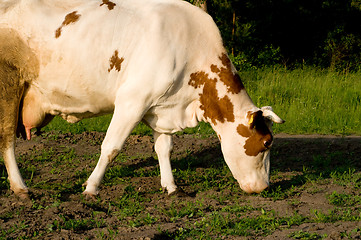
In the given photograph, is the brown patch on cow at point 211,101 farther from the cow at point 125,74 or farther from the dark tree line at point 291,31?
the dark tree line at point 291,31

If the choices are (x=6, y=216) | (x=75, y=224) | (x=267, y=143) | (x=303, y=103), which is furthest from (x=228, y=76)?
(x=303, y=103)

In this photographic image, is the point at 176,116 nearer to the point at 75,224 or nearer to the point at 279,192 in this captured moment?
the point at 279,192

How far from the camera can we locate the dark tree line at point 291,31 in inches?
782

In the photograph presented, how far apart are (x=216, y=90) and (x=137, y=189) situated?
4.90 feet

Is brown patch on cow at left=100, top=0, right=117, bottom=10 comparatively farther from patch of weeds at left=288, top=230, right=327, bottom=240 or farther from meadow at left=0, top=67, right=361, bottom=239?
patch of weeds at left=288, top=230, right=327, bottom=240

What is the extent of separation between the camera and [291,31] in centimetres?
2227

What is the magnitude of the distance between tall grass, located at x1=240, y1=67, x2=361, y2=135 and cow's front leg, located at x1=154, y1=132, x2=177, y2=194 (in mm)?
3687

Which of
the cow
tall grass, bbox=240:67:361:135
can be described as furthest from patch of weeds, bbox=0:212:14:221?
tall grass, bbox=240:67:361:135

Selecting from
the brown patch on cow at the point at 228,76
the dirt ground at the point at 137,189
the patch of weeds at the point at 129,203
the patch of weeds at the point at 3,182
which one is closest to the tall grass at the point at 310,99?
the dirt ground at the point at 137,189

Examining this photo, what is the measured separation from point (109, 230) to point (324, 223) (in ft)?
6.21

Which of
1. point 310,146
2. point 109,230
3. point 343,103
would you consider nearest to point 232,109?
point 109,230

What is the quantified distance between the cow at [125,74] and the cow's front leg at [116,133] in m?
0.01

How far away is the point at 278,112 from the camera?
1172cm

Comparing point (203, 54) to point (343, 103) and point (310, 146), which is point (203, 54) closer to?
point (310, 146)
